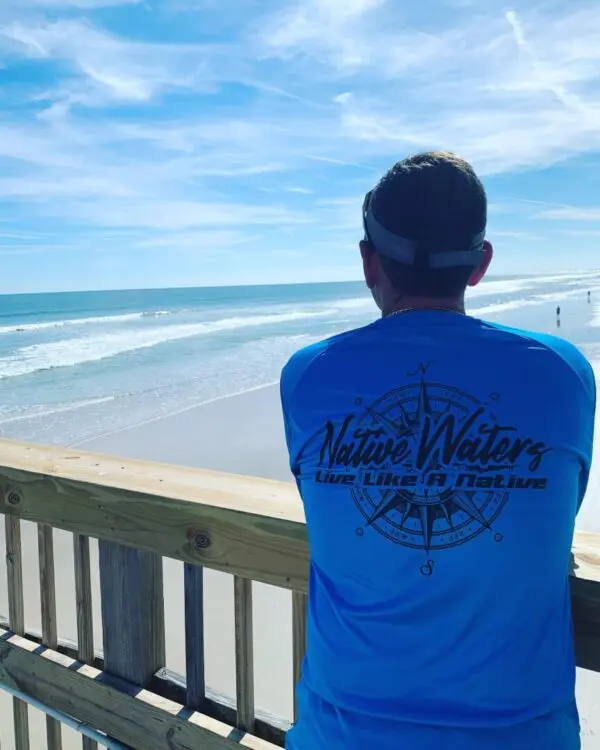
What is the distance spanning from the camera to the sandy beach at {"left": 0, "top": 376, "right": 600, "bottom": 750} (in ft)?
11.2

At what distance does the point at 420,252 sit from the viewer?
3.74 ft

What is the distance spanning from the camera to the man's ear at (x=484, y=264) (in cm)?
119

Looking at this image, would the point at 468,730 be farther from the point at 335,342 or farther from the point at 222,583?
the point at 222,583

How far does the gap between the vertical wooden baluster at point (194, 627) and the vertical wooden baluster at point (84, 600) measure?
1.03 ft

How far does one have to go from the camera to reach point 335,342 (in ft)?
3.70

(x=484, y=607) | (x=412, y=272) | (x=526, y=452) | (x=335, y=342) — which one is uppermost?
(x=412, y=272)

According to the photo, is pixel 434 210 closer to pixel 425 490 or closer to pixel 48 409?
pixel 425 490

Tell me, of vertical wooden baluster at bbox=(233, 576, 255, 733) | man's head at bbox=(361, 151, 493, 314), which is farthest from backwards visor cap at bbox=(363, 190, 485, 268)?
vertical wooden baluster at bbox=(233, 576, 255, 733)

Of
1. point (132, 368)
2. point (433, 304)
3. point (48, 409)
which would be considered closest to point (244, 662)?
point (433, 304)

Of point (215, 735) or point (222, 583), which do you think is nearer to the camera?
point (215, 735)

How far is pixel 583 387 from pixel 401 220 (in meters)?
0.40

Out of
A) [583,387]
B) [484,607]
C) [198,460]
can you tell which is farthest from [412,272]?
[198,460]

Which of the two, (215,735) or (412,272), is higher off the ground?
(412,272)

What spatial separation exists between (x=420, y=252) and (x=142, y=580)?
109 centimetres
